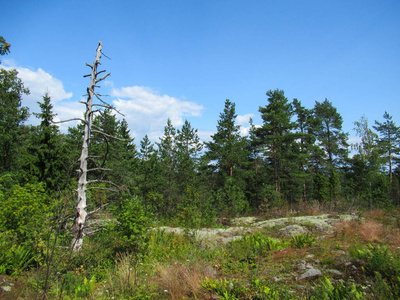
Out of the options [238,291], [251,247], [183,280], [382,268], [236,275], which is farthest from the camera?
[251,247]

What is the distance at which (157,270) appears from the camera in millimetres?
4117

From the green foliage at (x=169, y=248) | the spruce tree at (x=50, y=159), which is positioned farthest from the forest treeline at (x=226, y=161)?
the green foliage at (x=169, y=248)

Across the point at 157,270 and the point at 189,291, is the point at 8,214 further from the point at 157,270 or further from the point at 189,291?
the point at 189,291

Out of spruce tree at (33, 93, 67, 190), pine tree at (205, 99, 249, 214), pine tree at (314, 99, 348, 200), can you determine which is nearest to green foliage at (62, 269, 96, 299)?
spruce tree at (33, 93, 67, 190)

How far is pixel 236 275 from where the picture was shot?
405 cm

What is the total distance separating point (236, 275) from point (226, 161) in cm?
1783

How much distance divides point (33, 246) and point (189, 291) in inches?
125

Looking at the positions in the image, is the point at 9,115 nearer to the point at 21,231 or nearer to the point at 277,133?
the point at 21,231

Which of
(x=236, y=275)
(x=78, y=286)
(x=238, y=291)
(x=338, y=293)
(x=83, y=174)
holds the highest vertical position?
(x=83, y=174)

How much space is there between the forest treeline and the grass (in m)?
A: 7.04

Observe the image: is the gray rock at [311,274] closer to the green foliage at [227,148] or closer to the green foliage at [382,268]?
the green foliage at [382,268]

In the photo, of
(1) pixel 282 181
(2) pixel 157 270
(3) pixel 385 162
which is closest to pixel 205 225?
(2) pixel 157 270

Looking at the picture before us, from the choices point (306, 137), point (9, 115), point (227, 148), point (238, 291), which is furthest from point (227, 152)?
point (9, 115)

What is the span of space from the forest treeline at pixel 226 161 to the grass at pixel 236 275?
23.1ft
